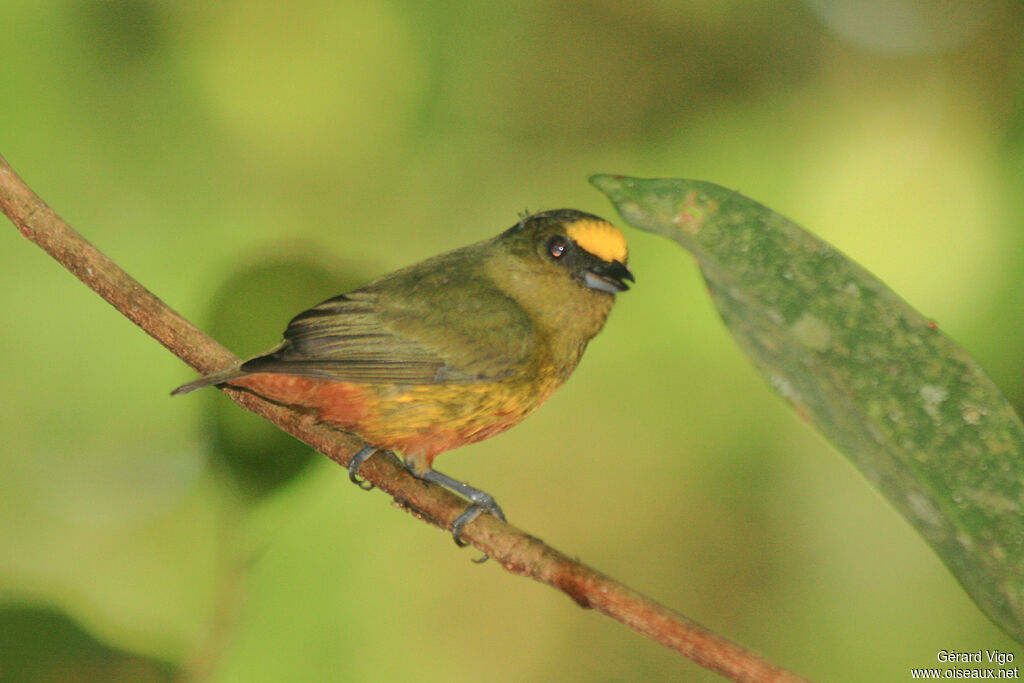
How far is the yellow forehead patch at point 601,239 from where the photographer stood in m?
1.67

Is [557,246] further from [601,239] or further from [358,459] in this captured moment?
[358,459]

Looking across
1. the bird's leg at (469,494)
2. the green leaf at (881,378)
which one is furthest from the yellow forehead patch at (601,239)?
the green leaf at (881,378)

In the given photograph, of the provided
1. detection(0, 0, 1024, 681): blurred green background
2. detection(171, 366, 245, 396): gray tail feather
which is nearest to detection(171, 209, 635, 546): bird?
detection(171, 366, 245, 396): gray tail feather

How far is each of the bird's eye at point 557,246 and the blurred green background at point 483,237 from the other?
1.90 feet

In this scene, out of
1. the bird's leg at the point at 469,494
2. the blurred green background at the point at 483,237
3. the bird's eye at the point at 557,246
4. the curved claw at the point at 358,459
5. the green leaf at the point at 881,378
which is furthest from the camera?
the blurred green background at the point at 483,237

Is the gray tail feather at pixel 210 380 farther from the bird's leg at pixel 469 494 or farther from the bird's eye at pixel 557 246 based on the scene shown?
the bird's eye at pixel 557 246

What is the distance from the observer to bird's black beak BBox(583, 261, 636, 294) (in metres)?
1.61

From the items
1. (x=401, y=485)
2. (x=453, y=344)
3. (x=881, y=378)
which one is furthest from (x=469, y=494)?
(x=881, y=378)

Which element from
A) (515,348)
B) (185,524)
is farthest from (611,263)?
(185,524)

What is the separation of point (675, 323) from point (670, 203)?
4.81 feet

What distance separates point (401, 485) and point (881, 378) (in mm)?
799

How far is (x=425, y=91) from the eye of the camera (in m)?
2.56

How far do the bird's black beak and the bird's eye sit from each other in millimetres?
68

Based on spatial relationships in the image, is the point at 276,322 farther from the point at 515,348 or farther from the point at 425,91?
the point at 425,91
